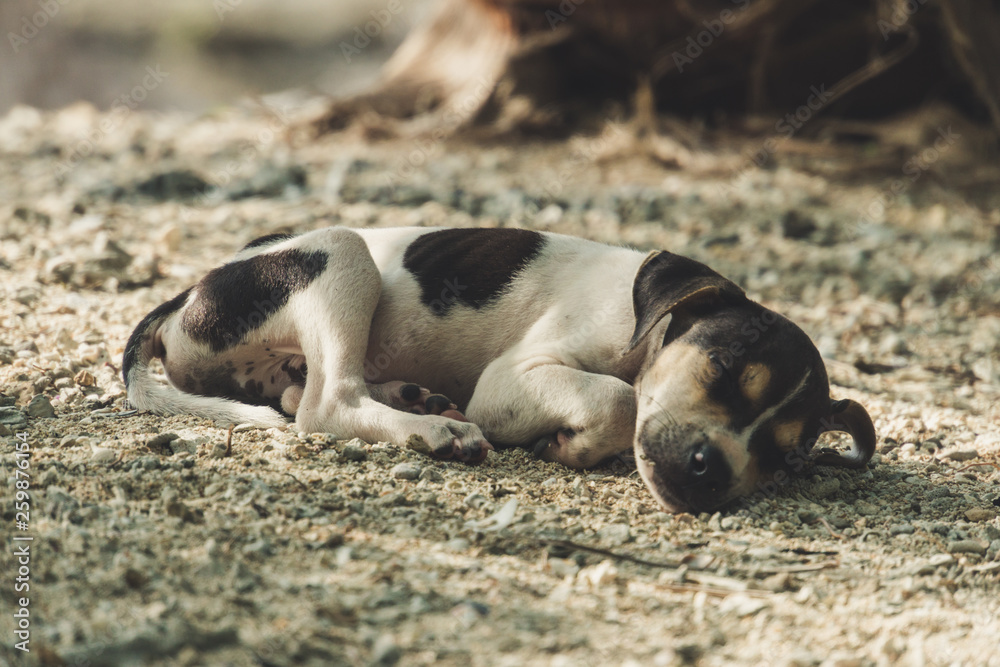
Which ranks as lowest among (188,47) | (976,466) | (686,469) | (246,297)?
(976,466)

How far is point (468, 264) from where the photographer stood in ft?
15.5

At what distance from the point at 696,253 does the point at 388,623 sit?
591 cm

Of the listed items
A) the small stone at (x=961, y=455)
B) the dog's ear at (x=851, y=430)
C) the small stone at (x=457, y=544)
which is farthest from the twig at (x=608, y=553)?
the small stone at (x=961, y=455)

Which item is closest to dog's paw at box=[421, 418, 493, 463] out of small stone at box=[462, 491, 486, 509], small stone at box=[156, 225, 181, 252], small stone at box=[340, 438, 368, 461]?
small stone at box=[340, 438, 368, 461]

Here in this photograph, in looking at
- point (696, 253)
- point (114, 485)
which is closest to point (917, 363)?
point (696, 253)

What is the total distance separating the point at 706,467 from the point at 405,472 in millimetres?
1212

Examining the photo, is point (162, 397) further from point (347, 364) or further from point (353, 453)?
point (353, 453)

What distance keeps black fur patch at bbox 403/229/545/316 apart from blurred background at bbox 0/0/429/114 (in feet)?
34.8

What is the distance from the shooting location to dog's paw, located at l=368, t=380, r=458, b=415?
441 cm

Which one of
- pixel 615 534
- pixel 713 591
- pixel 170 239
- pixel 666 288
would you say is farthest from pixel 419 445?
pixel 170 239

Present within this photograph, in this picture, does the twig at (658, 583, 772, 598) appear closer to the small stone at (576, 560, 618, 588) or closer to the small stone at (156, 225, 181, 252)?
the small stone at (576, 560, 618, 588)

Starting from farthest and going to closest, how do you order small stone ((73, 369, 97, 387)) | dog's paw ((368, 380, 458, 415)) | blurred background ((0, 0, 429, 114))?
blurred background ((0, 0, 429, 114)) < small stone ((73, 369, 97, 387)) < dog's paw ((368, 380, 458, 415))

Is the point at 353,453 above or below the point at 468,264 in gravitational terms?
below

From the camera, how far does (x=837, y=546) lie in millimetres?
3502
